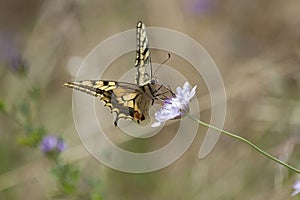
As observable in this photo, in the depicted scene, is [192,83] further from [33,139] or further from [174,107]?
[174,107]

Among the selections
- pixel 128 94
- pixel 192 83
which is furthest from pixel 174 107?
pixel 192 83

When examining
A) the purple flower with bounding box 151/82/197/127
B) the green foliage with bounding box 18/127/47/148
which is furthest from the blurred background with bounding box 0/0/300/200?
the purple flower with bounding box 151/82/197/127

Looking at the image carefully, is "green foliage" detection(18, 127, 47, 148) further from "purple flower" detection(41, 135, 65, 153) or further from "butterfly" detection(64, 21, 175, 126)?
"butterfly" detection(64, 21, 175, 126)

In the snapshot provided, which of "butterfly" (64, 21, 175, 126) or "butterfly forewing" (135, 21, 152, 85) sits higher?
"butterfly forewing" (135, 21, 152, 85)

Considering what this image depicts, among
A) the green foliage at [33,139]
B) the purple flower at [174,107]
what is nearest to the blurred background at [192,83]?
the green foliage at [33,139]

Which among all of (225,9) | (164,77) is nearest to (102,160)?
(164,77)

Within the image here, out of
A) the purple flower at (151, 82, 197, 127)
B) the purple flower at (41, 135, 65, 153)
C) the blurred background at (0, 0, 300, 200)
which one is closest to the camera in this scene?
the purple flower at (151, 82, 197, 127)

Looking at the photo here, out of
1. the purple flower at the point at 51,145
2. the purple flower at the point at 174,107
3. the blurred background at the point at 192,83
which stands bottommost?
the purple flower at the point at 174,107

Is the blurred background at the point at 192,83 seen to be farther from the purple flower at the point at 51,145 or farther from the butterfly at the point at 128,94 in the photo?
the butterfly at the point at 128,94

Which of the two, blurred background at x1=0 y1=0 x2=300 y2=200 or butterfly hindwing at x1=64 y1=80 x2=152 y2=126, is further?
blurred background at x1=0 y1=0 x2=300 y2=200

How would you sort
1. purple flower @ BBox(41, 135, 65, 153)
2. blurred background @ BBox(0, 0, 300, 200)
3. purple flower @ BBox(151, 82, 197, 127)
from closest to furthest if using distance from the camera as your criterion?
purple flower @ BBox(151, 82, 197, 127), purple flower @ BBox(41, 135, 65, 153), blurred background @ BBox(0, 0, 300, 200)
